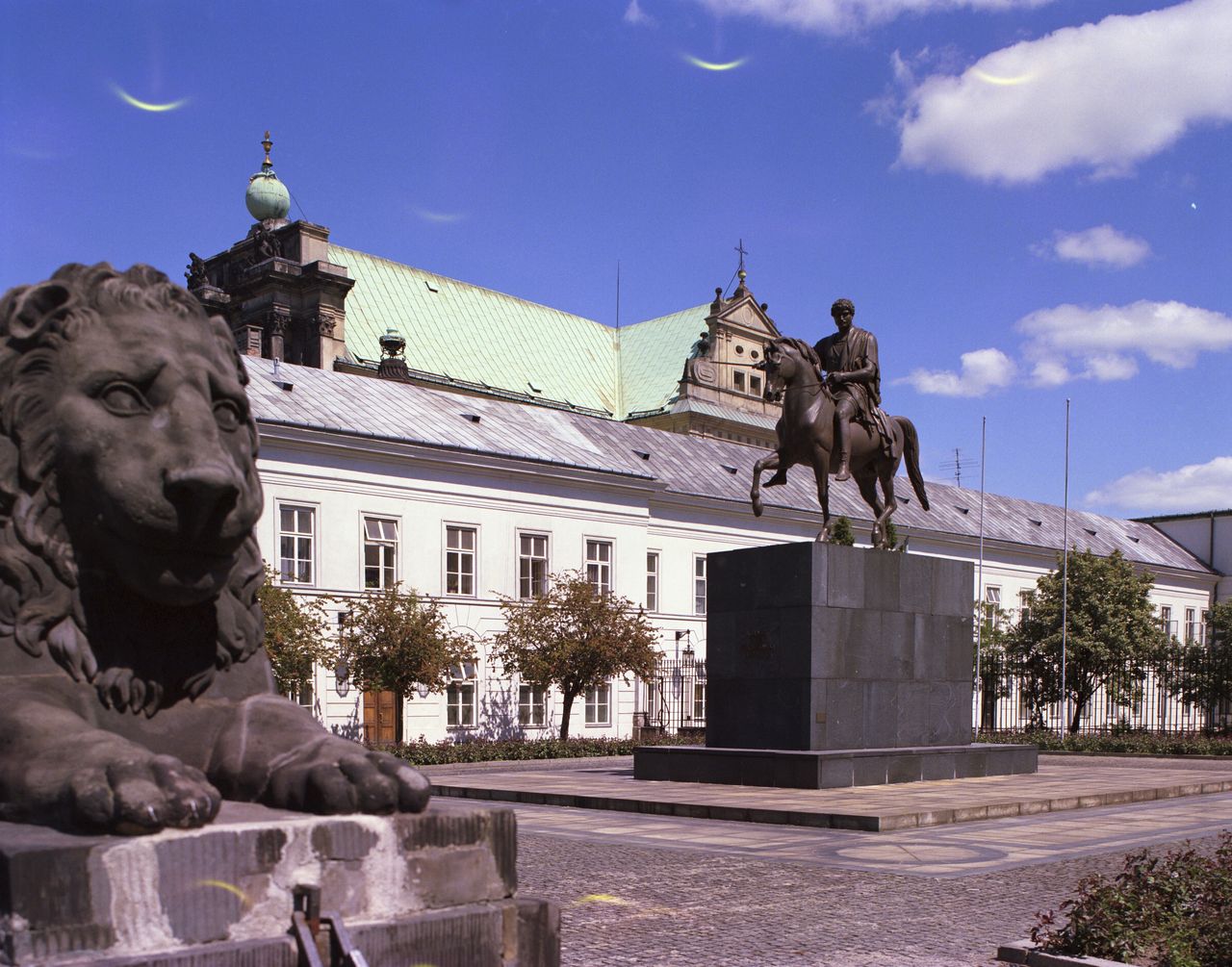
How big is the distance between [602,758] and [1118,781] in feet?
47.8

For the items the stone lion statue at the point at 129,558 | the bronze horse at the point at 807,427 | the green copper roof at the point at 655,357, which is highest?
the green copper roof at the point at 655,357

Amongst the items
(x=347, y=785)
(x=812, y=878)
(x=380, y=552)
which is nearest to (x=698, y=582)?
(x=380, y=552)

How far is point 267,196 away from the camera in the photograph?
239 ft

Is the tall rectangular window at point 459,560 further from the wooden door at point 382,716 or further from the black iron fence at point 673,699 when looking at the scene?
the black iron fence at point 673,699

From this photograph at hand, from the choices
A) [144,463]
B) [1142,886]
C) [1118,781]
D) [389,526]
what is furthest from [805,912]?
[389,526]

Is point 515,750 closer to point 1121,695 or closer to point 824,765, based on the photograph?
point 824,765

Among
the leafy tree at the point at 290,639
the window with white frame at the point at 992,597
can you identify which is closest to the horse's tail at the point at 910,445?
the leafy tree at the point at 290,639

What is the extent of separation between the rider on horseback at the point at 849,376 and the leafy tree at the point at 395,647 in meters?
16.8

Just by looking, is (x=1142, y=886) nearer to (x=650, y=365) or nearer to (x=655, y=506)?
(x=655, y=506)

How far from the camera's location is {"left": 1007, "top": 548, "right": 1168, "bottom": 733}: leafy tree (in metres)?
46.6

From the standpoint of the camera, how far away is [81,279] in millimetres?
4180

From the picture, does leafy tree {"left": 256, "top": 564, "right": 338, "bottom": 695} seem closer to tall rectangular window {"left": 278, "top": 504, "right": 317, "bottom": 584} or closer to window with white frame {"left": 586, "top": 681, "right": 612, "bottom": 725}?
tall rectangular window {"left": 278, "top": 504, "right": 317, "bottom": 584}

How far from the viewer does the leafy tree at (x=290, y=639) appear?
3042 centimetres

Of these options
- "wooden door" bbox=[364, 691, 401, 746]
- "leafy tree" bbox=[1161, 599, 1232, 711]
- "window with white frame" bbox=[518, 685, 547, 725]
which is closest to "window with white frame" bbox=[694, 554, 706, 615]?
"window with white frame" bbox=[518, 685, 547, 725]
